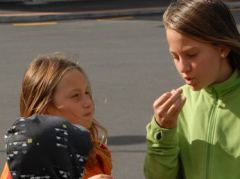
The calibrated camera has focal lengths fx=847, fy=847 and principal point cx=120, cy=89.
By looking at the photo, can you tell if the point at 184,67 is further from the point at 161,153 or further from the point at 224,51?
the point at 161,153

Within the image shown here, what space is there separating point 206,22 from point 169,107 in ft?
1.04

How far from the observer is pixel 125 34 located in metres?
14.4

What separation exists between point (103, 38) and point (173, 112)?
11.1 metres

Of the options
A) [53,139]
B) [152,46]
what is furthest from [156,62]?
[53,139]

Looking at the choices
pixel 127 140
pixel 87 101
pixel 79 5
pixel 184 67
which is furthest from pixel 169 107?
pixel 79 5

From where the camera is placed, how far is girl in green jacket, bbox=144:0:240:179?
9.15 ft

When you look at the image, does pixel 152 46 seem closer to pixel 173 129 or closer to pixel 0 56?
pixel 0 56

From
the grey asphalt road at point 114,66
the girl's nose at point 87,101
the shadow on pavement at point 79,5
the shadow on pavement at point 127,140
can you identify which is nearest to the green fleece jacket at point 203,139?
the girl's nose at point 87,101

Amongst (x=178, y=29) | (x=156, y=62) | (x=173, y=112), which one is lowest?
(x=156, y=62)

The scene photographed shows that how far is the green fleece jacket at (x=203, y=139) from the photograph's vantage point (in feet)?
9.27

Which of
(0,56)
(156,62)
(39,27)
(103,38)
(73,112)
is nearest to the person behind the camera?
(73,112)

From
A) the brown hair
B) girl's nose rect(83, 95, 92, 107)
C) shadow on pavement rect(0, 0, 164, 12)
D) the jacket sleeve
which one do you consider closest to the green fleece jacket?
the jacket sleeve

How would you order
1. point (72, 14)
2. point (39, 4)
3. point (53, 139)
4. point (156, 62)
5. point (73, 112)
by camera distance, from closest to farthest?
point (53, 139), point (73, 112), point (156, 62), point (72, 14), point (39, 4)

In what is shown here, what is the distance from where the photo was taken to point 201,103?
2896 mm
